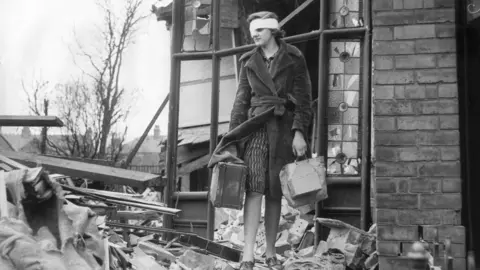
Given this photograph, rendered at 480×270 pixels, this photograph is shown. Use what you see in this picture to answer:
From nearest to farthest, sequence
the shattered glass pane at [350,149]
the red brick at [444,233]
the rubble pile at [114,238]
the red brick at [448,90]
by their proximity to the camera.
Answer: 1. the rubble pile at [114,238]
2. the red brick at [444,233]
3. the red brick at [448,90]
4. the shattered glass pane at [350,149]

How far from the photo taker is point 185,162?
37.3ft

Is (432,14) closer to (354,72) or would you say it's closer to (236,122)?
(236,122)

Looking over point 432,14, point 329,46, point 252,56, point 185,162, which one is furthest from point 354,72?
point 185,162

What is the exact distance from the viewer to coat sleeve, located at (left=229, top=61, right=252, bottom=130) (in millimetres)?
6785

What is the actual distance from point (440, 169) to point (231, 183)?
5.51 feet

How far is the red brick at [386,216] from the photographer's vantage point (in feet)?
19.4

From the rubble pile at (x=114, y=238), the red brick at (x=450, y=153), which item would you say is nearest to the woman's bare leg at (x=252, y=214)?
the rubble pile at (x=114, y=238)

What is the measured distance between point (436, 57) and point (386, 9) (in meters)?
0.52

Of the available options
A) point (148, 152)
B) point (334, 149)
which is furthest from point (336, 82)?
point (148, 152)

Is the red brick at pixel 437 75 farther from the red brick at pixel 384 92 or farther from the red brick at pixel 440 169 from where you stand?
the red brick at pixel 440 169

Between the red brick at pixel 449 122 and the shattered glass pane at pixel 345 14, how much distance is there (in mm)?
2992

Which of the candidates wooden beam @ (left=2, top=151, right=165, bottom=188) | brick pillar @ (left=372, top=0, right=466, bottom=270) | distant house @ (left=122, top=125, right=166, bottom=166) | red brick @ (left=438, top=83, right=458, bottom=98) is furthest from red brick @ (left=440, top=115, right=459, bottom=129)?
distant house @ (left=122, top=125, right=166, bottom=166)

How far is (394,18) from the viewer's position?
6.04 metres

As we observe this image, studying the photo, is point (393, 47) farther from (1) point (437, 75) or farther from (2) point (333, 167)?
(2) point (333, 167)
